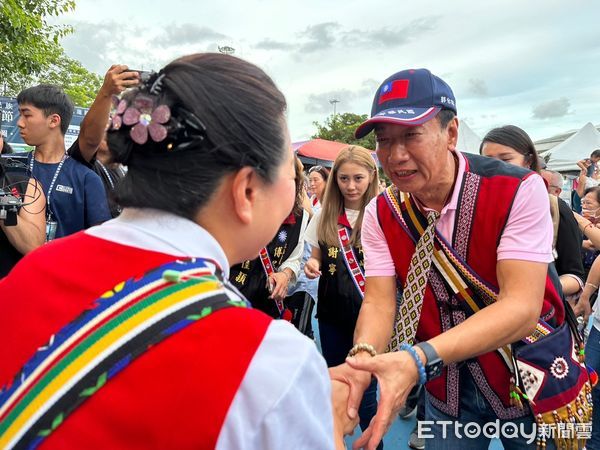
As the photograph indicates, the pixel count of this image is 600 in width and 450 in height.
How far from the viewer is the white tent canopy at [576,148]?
48.1ft

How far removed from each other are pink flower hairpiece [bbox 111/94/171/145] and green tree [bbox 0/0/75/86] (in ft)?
26.0

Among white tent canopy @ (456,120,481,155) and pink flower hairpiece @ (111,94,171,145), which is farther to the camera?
white tent canopy @ (456,120,481,155)

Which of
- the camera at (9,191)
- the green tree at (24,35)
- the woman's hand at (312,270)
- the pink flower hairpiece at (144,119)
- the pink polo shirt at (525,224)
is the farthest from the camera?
the green tree at (24,35)

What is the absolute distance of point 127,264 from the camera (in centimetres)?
83

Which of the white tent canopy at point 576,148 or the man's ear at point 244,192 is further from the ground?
the white tent canopy at point 576,148

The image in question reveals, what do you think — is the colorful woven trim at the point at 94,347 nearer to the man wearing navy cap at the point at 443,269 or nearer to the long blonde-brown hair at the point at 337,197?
the man wearing navy cap at the point at 443,269

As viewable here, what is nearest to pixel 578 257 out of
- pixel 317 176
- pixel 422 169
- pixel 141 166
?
pixel 422 169

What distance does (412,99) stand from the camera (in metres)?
1.78

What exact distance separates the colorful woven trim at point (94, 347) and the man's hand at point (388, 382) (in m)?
0.87

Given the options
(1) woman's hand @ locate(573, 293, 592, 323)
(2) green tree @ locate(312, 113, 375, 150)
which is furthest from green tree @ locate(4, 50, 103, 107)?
(1) woman's hand @ locate(573, 293, 592, 323)

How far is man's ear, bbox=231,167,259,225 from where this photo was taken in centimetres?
96

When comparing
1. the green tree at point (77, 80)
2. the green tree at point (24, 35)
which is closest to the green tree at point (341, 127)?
the green tree at point (77, 80)

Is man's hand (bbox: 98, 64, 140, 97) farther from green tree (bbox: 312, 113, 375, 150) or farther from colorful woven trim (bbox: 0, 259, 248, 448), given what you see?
green tree (bbox: 312, 113, 375, 150)

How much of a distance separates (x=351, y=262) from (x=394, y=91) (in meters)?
1.71
